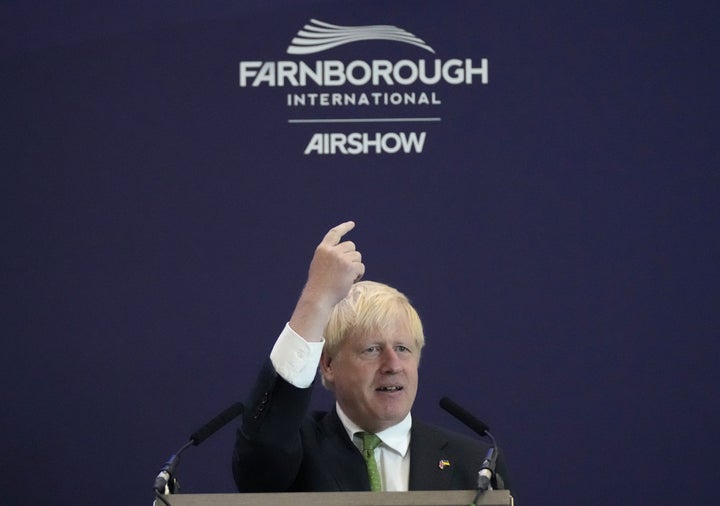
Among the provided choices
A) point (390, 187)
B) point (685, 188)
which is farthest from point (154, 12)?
point (685, 188)

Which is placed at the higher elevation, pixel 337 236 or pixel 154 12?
pixel 154 12

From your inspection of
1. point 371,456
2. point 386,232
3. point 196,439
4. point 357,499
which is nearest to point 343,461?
point 371,456

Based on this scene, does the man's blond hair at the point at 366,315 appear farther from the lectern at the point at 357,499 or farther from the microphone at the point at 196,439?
the lectern at the point at 357,499

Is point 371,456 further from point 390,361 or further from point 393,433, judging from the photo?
point 390,361

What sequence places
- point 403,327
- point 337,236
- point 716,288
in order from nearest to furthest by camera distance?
point 337,236 → point 403,327 → point 716,288

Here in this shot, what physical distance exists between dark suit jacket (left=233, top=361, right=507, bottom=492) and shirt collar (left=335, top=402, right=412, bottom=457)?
0.05ft

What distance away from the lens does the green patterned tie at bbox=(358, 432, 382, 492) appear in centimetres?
261

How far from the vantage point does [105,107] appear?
4.23 m

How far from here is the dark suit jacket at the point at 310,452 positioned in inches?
94.4

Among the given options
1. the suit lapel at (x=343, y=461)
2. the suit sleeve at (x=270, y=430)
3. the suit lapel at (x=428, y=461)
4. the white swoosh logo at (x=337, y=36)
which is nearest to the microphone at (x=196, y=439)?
the suit sleeve at (x=270, y=430)

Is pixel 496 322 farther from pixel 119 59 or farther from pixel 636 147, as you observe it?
pixel 119 59

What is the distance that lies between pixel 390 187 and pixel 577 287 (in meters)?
0.76

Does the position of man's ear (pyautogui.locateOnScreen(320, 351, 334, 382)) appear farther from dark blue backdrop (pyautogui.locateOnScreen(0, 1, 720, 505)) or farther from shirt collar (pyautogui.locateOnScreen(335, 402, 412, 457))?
dark blue backdrop (pyautogui.locateOnScreen(0, 1, 720, 505))

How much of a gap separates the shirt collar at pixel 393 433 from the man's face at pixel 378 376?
0.5 inches
